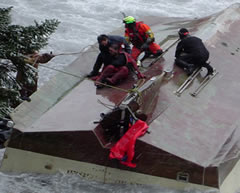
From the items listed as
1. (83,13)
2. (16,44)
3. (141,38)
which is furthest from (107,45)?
(83,13)

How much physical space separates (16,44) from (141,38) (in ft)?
18.5

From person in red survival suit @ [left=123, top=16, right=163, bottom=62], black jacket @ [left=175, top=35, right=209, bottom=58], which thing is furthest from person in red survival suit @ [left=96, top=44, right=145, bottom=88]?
person in red survival suit @ [left=123, top=16, right=163, bottom=62]

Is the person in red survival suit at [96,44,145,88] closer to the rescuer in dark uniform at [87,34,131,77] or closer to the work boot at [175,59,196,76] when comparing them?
the rescuer in dark uniform at [87,34,131,77]

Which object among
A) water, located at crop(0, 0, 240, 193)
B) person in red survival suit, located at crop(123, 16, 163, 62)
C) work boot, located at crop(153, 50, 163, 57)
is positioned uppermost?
person in red survival suit, located at crop(123, 16, 163, 62)

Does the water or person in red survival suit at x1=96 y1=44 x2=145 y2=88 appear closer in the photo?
person in red survival suit at x1=96 y1=44 x2=145 y2=88

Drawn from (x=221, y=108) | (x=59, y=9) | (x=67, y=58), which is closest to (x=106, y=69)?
(x=221, y=108)

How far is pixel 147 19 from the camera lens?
14.2 metres

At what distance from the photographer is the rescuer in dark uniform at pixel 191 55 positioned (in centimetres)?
940

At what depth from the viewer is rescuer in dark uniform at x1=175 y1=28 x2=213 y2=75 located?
940 centimetres

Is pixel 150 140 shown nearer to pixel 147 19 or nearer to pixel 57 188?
pixel 57 188

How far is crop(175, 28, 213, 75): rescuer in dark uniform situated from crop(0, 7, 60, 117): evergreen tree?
15.9 ft

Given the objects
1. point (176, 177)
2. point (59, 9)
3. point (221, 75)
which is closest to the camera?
point (176, 177)

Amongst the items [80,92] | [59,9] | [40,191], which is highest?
[80,92]

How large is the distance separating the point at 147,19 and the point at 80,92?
18.5 feet
